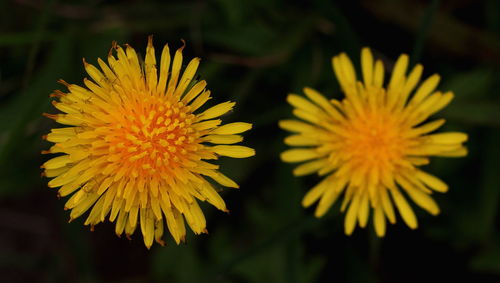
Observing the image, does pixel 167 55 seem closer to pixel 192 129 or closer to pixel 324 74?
pixel 192 129

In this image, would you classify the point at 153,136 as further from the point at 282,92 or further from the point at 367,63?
the point at 282,92

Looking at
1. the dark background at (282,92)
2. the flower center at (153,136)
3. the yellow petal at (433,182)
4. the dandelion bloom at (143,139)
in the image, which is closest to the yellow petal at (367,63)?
the dark background at (282,92)

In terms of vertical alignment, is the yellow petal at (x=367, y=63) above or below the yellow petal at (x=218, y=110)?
above

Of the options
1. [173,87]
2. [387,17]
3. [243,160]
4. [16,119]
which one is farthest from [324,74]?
[16,119]

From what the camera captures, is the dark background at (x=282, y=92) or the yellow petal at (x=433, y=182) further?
the dark background at (x=282, y=92)

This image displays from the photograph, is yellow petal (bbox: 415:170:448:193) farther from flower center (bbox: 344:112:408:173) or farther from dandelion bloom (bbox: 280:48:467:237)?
flower center (bbox: 344:112:408:173)

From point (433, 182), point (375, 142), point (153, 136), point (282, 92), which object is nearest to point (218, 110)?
point (153, 136)

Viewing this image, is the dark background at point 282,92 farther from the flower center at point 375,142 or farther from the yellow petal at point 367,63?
the flower center at point 375,142
